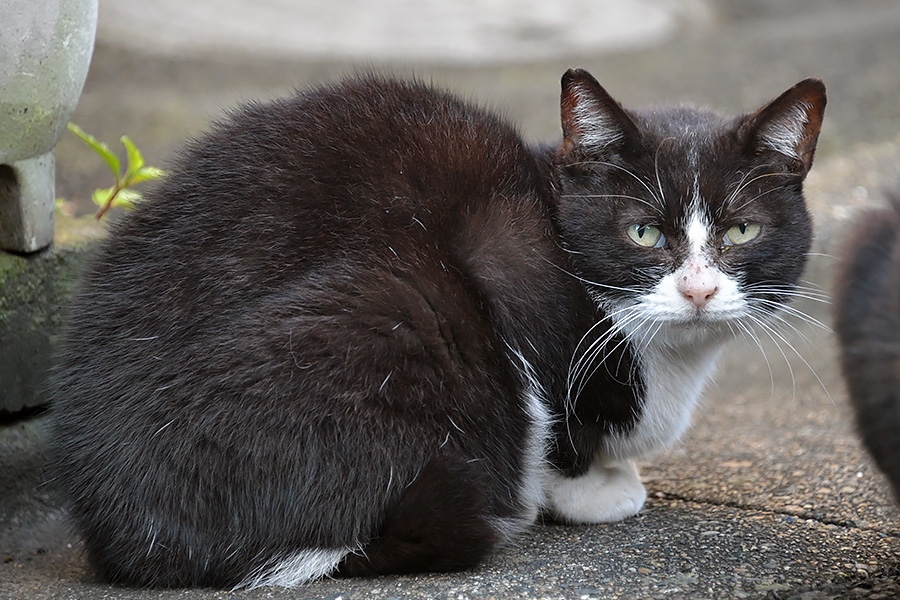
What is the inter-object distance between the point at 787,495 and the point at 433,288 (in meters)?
1.21

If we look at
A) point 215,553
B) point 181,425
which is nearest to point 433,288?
point 181,425

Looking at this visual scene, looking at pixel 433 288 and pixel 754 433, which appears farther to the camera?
pixel 754 433

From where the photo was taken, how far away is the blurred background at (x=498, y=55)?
18.2 feet

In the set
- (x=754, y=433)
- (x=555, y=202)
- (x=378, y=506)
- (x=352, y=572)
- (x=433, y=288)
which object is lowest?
(x=754, y=433)

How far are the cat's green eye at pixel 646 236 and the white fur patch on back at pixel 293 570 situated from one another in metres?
0.98

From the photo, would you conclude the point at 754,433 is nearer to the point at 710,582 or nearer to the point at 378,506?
the point at 710,582

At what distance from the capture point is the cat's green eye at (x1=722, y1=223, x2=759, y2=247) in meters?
2.16

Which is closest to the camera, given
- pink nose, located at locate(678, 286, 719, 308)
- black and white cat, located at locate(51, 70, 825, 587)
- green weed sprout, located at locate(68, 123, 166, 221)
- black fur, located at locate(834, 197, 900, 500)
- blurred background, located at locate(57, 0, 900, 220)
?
black fur, located at locate(834, 197, 900, 500)

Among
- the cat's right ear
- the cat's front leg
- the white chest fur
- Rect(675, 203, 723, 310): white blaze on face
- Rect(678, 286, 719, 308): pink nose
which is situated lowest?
the cat's front leg

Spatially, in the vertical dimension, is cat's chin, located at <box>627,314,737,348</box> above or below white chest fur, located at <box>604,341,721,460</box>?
above

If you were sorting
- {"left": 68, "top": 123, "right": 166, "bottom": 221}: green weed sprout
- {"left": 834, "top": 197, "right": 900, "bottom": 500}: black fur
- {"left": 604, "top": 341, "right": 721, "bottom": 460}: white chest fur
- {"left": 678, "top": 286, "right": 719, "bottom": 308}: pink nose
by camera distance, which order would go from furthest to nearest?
{"left": 68, "top": 123, "right": 166, "bottom": 221}: green weed sprout, {"left": 604, "top": 341, "right": 721, "bottom": 460}: white chest fur, {"left": 678, "top": 286, "right": 719, "bottom": 308}: pink nose, {"left": 834, "top": 197, "right": 900, "bottom": 500}: black fur

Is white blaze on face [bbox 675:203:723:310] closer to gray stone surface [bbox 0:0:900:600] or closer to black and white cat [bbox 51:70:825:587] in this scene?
black and white cat [bbox 51:70:825:587]

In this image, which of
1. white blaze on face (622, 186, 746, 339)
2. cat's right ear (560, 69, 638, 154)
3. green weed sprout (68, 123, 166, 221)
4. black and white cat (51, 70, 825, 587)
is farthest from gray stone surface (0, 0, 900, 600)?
green weed sprout (68, 123, 166, 221)

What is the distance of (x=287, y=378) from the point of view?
1956 millimetres
